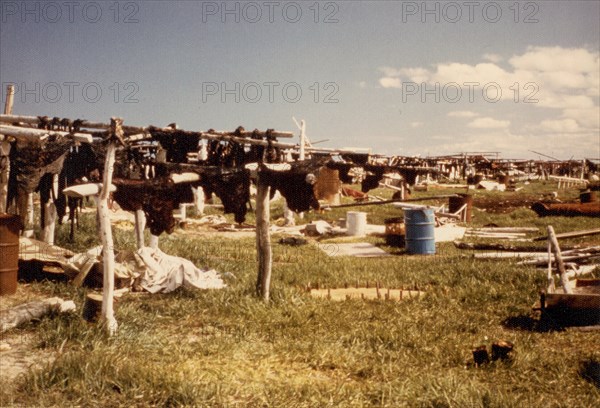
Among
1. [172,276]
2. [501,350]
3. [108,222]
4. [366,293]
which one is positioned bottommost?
[366,293]

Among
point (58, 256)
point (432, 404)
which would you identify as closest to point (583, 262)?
point (432, 404)

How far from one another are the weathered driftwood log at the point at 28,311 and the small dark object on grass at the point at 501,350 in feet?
18.5

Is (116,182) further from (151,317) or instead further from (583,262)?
(583,262)

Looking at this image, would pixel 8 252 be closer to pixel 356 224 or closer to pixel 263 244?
pixel 263 244

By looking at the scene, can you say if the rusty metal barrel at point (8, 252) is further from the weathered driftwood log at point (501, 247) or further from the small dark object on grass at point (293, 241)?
the weathered driftwood log at point (501, 247)

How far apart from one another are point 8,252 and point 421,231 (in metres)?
10.2

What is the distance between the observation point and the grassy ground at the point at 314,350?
4625 mm

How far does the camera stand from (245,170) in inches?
282

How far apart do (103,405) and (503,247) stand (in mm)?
11812

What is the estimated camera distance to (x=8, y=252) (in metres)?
8.27

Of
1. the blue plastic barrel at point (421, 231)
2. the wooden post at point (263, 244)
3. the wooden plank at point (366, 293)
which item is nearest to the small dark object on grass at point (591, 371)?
the wooden plank at point (366, 293)

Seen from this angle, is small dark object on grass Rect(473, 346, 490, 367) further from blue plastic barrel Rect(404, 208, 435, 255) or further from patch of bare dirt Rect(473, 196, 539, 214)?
patch of bare dirt Rect(473, 196, 539, 214)

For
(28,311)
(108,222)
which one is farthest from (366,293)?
(28,311)

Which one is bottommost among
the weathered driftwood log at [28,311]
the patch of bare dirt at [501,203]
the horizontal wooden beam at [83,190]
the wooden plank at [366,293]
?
the wooden plank at [366,293]
